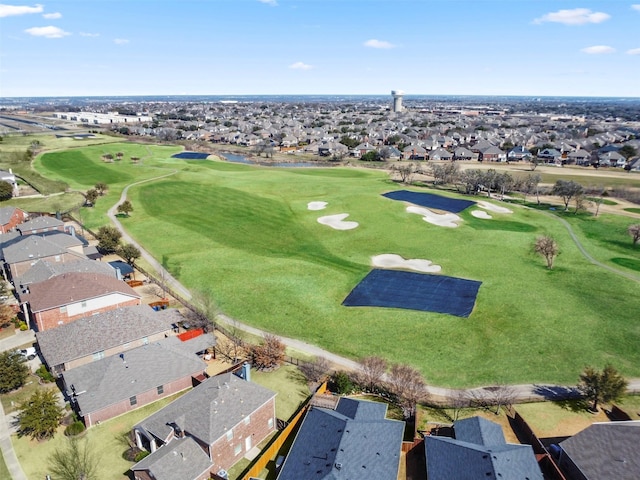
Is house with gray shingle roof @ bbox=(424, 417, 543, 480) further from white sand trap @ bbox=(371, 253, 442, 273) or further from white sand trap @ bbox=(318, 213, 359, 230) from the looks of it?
white sand trap @ bbox=(318, 213, 359, 230)

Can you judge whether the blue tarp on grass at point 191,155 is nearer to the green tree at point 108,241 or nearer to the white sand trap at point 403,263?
the green tree at point 108,241

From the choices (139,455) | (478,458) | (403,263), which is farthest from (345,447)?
(403,263)

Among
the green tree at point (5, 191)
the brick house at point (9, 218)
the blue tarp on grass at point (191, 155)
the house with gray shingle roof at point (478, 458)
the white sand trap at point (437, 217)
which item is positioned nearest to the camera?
the house with gray shingle roof at point (478, 458)

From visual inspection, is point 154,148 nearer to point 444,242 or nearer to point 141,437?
point 444,242

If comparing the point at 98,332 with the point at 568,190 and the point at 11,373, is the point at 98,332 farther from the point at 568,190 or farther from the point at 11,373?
the point at 568,190

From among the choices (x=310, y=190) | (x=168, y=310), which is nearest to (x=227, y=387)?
(x=168, y=310)

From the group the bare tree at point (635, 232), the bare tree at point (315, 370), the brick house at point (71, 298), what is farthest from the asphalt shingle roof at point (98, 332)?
the bare tree at point (635, 232)

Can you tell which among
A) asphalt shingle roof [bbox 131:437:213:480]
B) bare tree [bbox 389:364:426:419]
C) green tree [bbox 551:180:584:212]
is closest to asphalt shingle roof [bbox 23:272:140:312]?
asphalt shingle roof [bbox 131:437:213:480]
